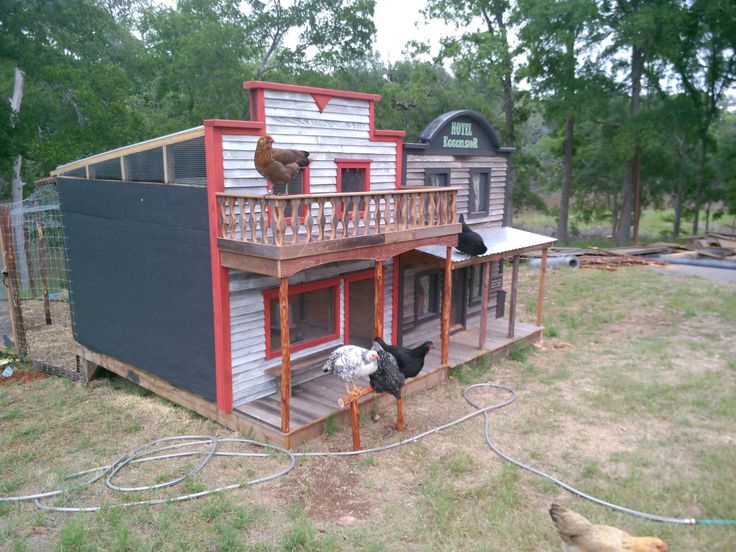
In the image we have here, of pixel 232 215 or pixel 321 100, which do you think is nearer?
pixel 232 215

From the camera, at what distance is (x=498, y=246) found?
Answer: 41.3 ft

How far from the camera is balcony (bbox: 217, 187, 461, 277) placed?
25.1 feet

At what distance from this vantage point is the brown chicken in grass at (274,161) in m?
7.75

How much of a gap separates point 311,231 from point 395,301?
3963 millimetres

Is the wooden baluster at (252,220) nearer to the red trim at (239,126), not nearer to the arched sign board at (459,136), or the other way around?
the red trim at (239,126)

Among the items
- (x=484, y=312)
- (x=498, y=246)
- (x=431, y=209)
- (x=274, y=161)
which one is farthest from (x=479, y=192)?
(x=274, y=161)

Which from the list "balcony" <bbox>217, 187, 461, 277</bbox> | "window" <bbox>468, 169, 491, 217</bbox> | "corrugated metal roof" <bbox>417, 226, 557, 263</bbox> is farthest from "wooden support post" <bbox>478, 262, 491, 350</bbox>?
"balcony" <bbox>217, 187, 461, 277</bbox>

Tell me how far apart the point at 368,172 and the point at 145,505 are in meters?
6.87

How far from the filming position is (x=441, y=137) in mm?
12617

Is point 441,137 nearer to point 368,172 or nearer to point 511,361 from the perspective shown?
point 368,172

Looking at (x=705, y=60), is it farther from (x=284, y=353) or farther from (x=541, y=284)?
(x=284, y=353)

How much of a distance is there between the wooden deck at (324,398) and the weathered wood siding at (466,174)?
3185mm

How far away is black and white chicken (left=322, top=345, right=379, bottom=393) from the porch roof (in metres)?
3.47

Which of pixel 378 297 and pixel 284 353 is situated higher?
pixel 378 297
